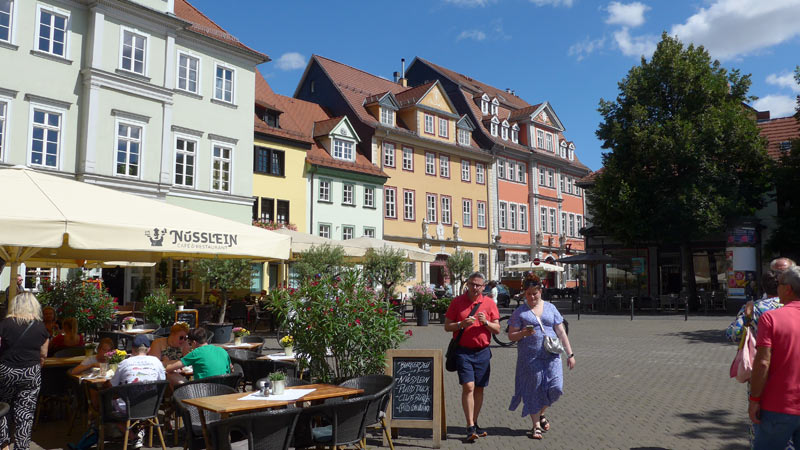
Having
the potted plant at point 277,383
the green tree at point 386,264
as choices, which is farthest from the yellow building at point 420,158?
the potted plant at point 277,383

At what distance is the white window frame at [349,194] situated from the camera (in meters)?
33.4

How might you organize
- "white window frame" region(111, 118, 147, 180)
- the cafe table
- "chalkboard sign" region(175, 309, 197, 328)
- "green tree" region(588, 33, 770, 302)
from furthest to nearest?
"green tree" region(588, 33, 770, 302) < "white window frame" region(111, 118, 147, 180) < "chalkboard sign" region(175, 309, 197, 328) < the cafe table

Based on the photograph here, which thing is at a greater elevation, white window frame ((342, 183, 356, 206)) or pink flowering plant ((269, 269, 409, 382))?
white window frame ((342, 183, 356, 206))

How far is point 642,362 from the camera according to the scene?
1276cm

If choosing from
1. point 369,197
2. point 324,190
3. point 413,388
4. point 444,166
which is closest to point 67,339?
point 413,388

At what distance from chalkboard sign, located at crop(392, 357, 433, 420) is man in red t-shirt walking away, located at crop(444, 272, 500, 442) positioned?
369 mm

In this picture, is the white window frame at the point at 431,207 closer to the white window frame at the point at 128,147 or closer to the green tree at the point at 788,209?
the green tree at the point at 788,209

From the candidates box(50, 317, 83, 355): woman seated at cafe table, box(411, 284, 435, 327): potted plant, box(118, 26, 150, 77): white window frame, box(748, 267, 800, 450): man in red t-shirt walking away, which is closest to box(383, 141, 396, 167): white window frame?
box(411, 284, 435, 327): potted plant

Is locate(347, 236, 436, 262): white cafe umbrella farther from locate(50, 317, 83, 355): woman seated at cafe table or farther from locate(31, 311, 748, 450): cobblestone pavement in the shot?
locate(50, 317, 83, 355): woman seated at cafe table

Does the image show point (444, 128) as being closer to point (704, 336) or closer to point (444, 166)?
point (444, 166)

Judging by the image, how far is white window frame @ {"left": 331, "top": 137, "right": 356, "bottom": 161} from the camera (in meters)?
33.6

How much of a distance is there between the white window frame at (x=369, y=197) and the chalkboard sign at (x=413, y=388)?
2765cm

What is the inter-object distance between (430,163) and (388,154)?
3714 mm

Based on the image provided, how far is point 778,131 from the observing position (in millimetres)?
32344
